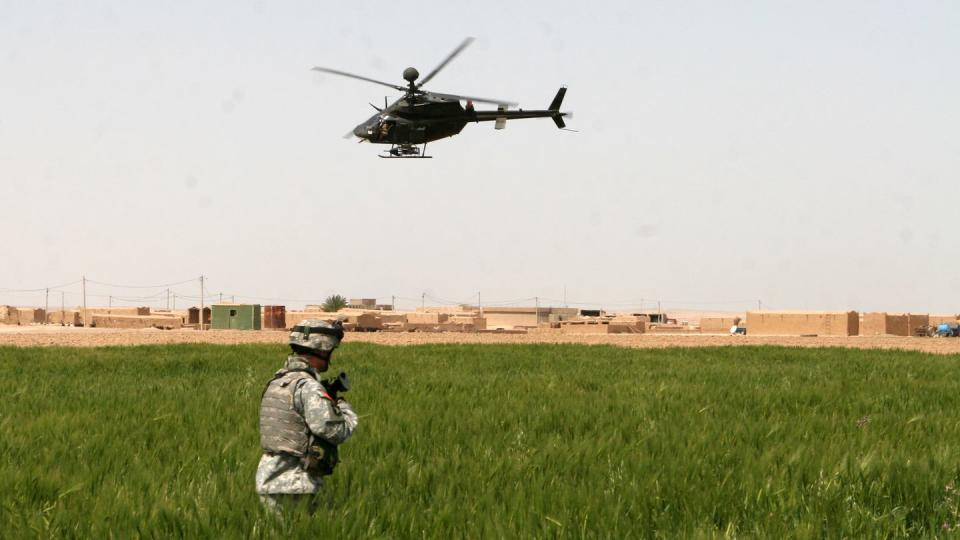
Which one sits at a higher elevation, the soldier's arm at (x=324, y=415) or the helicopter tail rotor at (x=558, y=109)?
the helicopter tail rotor at (x=558, y=109)

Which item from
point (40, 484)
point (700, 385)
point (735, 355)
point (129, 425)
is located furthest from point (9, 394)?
point (735, 355)

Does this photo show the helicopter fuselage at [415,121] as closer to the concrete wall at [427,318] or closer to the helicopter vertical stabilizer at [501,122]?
the helicopter vertical stabilizer at [501,122]

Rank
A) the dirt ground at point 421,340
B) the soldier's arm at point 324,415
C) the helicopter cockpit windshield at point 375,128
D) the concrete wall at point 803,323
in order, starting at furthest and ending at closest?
the concrete wall at point 803,323 → the helicopter cockpit windshield at point 375,128 → the dirt ground at point 421,340 → the soldier's arm at point 324,415

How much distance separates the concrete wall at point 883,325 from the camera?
193 ft

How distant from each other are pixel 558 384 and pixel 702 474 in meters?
7.59

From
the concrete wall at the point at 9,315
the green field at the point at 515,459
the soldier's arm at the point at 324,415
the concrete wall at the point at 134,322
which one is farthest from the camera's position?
the concrete wall at the point at 9,315

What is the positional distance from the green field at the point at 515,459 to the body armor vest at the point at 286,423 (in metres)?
0.39

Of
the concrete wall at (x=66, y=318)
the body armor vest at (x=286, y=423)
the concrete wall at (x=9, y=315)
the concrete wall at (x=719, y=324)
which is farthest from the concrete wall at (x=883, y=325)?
the concrete wall at (x=9, y=315)

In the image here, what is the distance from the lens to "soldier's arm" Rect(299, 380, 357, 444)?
511cm

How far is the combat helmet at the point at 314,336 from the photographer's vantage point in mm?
5238

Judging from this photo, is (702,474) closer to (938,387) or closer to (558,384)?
(558,384)

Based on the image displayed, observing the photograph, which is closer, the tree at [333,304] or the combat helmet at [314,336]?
the combat helmet at [314,336]

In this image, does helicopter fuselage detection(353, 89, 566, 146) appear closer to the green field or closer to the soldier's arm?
the green field

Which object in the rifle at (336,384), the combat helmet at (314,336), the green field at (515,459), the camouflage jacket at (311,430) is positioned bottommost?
the green field at (515,459)
